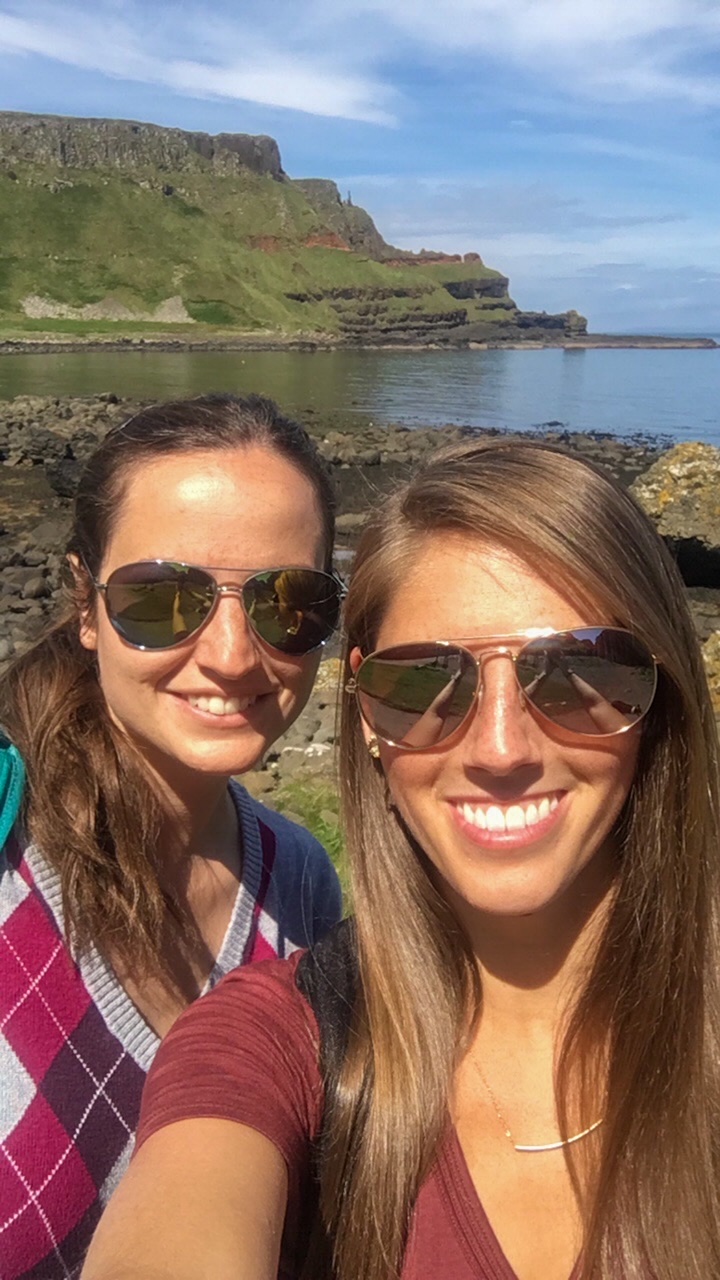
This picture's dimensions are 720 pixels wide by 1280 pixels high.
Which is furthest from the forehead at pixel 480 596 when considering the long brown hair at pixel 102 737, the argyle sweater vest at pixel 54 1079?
the argyle sweater vest at pixel 54 1079

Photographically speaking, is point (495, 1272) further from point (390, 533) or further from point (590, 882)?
point (390, 533)

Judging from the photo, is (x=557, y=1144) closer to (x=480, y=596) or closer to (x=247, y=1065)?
(x=247, y=1065)

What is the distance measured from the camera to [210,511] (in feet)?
9.12

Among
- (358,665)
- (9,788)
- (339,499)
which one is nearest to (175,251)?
(339,499)

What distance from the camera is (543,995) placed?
7.14 feet

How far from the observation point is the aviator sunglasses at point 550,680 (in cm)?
204

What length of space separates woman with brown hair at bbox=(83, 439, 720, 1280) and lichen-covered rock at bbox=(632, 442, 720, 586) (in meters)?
10.7

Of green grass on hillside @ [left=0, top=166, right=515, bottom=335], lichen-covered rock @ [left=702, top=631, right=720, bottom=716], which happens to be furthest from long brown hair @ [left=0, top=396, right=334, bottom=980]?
green grass on hillside @ [left=0, top=166, right=515, bottom=335]

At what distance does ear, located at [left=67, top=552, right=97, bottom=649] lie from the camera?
A: 9.70 ft

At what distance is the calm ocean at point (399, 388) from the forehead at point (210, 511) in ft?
115

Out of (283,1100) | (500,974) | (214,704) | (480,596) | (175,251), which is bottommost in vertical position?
(283,1100)

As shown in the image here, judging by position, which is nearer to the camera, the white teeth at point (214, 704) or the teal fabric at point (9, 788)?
the teal fabric at point (9, 788)

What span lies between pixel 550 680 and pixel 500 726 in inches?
5.5

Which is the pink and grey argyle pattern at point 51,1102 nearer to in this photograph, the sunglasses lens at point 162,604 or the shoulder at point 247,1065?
the shoulder at point 247,1065
